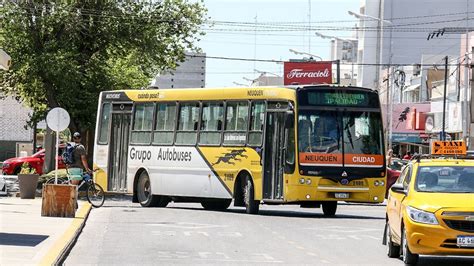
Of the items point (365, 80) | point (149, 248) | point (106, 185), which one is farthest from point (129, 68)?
point (365, 80)

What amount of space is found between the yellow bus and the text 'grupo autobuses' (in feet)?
0.09

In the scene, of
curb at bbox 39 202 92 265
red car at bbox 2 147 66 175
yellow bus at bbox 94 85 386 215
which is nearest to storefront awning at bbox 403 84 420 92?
red car at bbox 2 147 66 175

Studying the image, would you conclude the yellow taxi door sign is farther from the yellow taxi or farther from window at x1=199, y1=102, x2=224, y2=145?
the yellow taxi

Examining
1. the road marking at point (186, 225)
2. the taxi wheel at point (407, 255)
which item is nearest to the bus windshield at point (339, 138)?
the road marking at point (186, 225)

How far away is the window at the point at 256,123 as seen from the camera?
31656 millimetres

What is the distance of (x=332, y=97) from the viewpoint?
31125 mm

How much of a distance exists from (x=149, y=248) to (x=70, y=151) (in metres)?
14.0

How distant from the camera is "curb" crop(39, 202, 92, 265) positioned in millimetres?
16984

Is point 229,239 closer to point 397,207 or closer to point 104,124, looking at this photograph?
point 397,207

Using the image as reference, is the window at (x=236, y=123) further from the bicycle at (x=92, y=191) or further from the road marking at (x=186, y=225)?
the road marking at (x=186, y=225)

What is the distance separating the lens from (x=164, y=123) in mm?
35781

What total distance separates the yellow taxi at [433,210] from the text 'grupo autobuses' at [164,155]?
15.5 metres

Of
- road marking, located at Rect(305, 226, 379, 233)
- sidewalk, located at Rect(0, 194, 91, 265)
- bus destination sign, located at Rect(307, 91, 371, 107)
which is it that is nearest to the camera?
sidewalk, located at Rect(0, 194, 91, 265)

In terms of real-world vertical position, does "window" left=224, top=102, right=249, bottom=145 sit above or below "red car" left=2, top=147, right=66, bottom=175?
above
